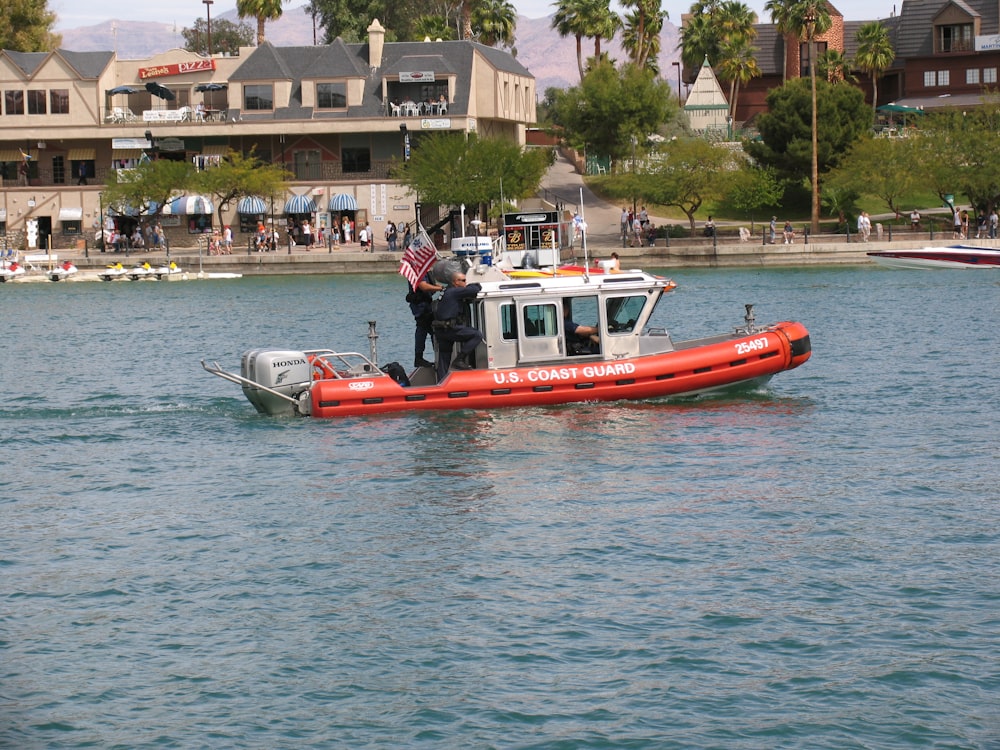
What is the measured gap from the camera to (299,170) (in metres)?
81.4

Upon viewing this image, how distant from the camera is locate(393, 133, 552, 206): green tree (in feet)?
231

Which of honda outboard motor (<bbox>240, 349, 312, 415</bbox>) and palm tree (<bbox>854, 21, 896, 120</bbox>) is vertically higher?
palm tree (<bbox>854, 21, 896, 120</bbox>)

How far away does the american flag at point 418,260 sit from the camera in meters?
24.2

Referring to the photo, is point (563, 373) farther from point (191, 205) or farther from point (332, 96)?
point (332, 96)

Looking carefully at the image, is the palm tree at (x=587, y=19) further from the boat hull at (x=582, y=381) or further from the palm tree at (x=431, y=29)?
the boat hull at (x=582, y=381)

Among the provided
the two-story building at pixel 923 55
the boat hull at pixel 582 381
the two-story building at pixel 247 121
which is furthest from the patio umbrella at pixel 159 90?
the boat hull at pixel 582 381

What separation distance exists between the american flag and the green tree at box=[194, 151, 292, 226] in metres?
51.9

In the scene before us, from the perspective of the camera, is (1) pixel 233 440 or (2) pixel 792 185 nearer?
(1) pixel 233 440

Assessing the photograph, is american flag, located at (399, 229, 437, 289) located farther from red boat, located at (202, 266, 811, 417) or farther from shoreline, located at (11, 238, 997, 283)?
shoreline, located at (11, 238, 997, 283)

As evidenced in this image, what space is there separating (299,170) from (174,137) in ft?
23.8

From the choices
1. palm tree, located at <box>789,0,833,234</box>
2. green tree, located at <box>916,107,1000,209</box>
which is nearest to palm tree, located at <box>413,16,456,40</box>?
palm tree, located at <box>789,0,833,234</box>

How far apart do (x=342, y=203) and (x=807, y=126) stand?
81.0 ft

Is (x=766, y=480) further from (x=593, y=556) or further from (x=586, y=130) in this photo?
(x=586, y=130)

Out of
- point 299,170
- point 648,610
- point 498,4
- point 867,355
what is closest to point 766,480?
point 648,610
